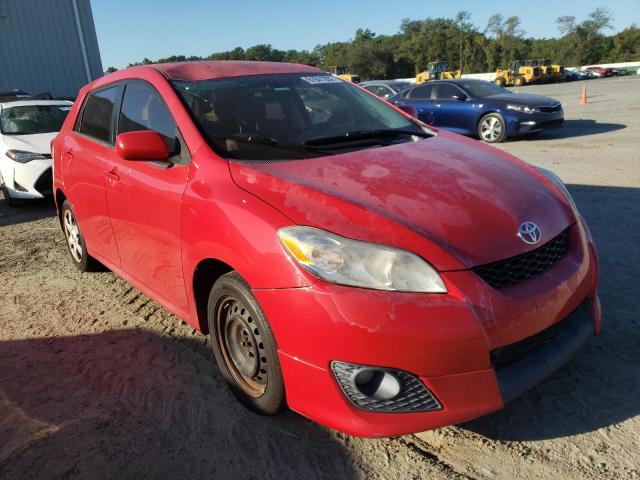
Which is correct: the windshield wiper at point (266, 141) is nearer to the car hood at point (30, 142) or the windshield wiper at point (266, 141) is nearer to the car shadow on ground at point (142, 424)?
the car shadow on ground at point (142, 424)

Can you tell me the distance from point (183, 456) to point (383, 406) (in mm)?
946

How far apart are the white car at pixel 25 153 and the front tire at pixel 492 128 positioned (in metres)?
8.52

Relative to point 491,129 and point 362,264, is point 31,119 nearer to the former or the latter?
point 362,264

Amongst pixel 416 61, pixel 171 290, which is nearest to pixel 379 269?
pixel 171 290

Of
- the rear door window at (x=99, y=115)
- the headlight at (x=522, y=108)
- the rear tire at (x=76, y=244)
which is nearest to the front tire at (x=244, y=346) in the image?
the rear door window at (x=99, y=115)

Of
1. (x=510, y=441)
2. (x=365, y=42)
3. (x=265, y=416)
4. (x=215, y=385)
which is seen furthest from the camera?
(x=365, y=42)

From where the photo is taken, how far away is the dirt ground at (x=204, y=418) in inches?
83.4

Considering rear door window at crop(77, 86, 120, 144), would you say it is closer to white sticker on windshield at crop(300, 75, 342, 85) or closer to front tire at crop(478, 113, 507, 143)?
white sticker on windshield at crop(300, 75, 342, 85)

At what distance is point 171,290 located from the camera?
2.91m

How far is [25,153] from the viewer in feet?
24.0

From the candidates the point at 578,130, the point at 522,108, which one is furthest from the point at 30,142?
the point at 578,130

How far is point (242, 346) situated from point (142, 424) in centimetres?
60

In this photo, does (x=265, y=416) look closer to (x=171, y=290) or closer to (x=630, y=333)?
(x=171, y=290)

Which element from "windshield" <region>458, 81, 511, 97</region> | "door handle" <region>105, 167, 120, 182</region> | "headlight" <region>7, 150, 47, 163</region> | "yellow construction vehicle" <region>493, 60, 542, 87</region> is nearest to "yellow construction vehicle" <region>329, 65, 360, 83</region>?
"windshield" <region>458, 81, 511, 97</region>
